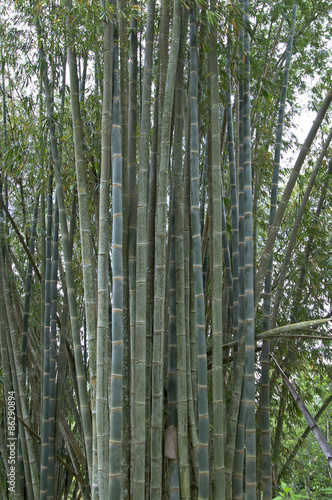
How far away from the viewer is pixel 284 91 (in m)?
3.58

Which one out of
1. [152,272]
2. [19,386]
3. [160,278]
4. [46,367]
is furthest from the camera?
[19,386]

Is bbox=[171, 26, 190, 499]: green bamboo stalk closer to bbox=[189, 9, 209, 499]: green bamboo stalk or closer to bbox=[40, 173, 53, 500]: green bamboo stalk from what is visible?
bbox=[189, 9, 209, 499]: green bamboo stalk

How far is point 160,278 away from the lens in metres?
2.57

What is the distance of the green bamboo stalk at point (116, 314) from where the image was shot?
2.21m

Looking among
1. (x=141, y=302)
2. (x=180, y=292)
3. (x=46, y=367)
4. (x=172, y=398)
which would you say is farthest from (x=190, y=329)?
(x=46, y=367)

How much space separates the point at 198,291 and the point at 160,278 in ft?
0.74

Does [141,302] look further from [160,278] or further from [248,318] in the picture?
[248,318]

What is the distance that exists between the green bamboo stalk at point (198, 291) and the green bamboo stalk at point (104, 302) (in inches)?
19.1

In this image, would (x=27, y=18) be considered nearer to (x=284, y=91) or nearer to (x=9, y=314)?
(x=284, y=91)

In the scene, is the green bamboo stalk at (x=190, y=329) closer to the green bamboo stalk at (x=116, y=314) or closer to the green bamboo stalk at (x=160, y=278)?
the green bamboo stalk at (x=160, y=278)

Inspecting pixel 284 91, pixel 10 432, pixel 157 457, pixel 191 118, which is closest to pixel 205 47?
pixel 191 118

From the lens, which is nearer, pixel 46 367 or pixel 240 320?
pixel 240 320

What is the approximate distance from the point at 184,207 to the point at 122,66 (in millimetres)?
879

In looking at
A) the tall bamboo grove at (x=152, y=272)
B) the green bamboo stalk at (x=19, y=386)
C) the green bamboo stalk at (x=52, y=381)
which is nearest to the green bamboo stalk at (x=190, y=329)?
the tall bamboo grove at (x=152, y=272)
